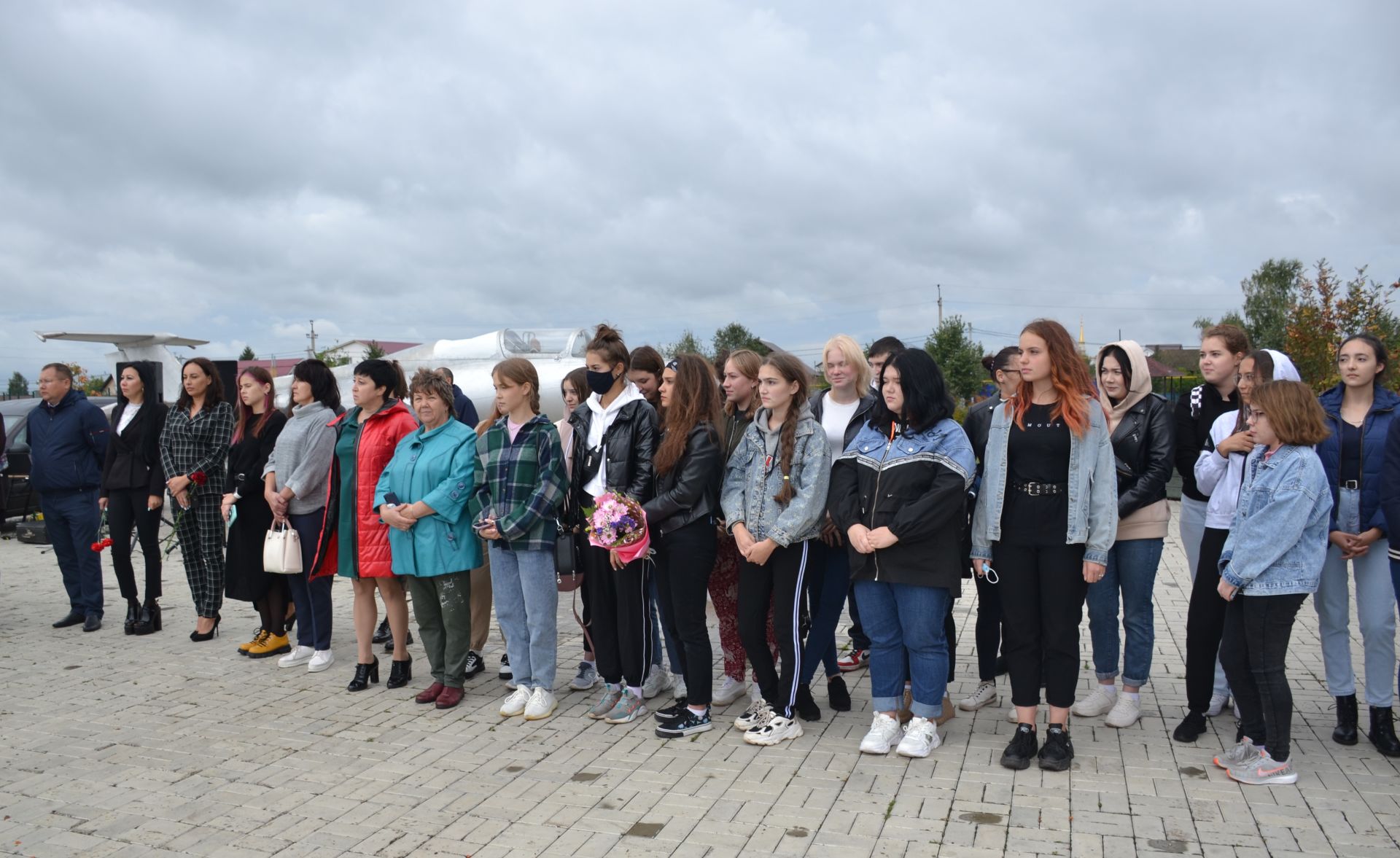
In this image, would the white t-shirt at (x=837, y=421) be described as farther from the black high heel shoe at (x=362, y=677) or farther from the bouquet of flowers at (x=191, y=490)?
the bouquet of flowers at (x=191, y=490)

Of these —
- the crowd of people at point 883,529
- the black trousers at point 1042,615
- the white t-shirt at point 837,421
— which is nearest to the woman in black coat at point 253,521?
the crowd of people at point 883,529

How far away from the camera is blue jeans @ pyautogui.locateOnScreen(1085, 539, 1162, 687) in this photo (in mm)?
4566

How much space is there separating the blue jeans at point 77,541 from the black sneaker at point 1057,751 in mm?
7335

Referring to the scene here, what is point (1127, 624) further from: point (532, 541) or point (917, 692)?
point (532, 541)

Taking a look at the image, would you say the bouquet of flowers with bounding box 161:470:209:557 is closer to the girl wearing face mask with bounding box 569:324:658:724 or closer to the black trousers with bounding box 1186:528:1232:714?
the girl wearing face mask with bounding box 569:324:658:724

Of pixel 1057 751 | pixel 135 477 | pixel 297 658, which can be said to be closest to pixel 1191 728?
pixel 1057 751

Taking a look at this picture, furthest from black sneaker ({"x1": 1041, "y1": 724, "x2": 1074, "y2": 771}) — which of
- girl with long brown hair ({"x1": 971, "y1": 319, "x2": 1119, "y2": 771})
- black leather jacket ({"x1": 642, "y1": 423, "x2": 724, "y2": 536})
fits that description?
black leather jacket ({"x1": 642, "y1": 423, "x2": 724, "y2": 536})

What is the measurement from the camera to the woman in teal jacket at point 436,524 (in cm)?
538

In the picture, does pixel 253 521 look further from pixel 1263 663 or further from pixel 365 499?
pixel 1263 663

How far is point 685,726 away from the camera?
15.6 feet

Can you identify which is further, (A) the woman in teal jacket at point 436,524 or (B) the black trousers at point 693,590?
(A) the woman in teal jacket at point 436,524

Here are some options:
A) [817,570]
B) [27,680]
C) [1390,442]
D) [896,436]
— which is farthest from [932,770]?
[27,680]

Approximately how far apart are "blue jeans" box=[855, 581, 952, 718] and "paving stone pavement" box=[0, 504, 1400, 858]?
0.28 metres

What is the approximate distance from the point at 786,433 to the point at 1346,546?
263cm
